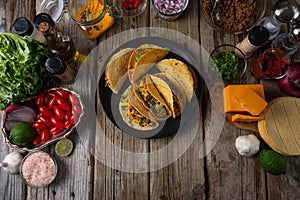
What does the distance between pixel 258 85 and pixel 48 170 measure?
1.13 metres

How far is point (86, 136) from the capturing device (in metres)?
2.06

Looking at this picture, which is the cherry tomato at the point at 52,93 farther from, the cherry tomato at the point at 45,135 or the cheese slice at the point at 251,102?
the cheese slice at the point at 251,102

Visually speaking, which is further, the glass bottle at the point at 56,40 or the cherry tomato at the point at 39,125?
the cherry tomato at the point at 39,125

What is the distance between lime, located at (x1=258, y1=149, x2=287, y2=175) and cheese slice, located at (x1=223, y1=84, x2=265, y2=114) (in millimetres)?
232

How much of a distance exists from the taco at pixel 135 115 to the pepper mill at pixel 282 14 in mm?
771

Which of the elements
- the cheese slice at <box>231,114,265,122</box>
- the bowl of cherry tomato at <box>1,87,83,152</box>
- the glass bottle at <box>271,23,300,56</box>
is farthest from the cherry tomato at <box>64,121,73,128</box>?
the glass bottle at <box>271,23,300,56</box>

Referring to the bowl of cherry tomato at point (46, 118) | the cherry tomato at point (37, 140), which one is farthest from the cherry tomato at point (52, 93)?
the cherry tomato at point (37, 140)

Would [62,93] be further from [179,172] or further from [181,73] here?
[179,172]

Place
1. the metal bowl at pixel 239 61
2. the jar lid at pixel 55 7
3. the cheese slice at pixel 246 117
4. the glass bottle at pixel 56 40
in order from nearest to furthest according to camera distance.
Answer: the glass bottle at pixel 56 40, the cheese slice at pixel 246 117, the metal bowl at pixel 239 61, the jar lid at pixel 55 7

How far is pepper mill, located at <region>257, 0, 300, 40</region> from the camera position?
6.61ft

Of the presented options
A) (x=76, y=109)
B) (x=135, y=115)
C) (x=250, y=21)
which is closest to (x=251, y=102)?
(x=250, y=21)

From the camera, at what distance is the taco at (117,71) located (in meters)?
2.02

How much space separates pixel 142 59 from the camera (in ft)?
6.56

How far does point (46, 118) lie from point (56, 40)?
396 mm
